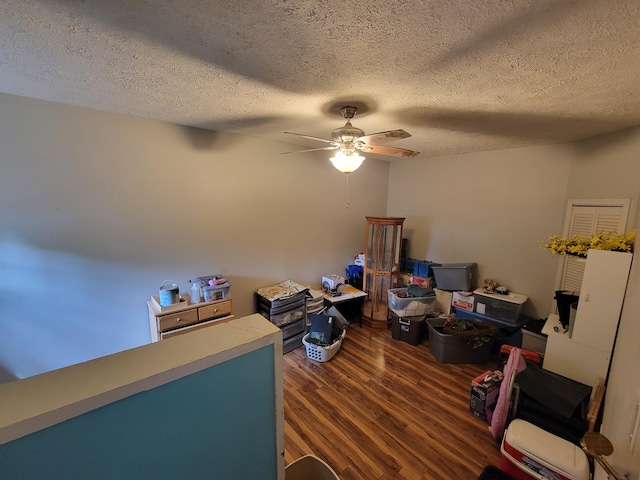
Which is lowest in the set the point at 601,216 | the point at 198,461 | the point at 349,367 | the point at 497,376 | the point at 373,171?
the point at 349,367

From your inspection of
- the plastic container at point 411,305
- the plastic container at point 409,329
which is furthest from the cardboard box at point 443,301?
the plastic container at point 409,329

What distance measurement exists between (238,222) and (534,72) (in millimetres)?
2682

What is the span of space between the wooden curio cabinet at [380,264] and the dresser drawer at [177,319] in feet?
7.40

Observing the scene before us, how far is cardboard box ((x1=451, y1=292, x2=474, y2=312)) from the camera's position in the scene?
3.26 meters

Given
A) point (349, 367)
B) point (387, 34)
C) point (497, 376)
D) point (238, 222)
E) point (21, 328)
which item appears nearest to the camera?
point (387, 34)

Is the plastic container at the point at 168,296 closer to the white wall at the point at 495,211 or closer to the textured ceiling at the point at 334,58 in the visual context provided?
the textured ceiling at the point at 334,58

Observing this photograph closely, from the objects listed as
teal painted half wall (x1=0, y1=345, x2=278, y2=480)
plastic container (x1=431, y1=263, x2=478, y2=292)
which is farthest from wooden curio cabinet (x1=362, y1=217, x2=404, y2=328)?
teal painted half wall (x1=0, y1=345, x2=278, y2=480)

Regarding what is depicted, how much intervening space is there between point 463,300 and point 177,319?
3.25m

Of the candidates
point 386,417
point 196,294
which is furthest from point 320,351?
point 196,294

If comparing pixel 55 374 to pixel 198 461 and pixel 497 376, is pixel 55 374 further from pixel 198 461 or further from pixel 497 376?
pixel 497 376

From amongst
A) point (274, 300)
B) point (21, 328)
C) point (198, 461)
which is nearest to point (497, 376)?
point (274, 300)

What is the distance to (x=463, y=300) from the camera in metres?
3.32

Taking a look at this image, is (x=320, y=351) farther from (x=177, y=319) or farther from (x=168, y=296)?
(x=168, y=296)

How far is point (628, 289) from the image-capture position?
1.66m
